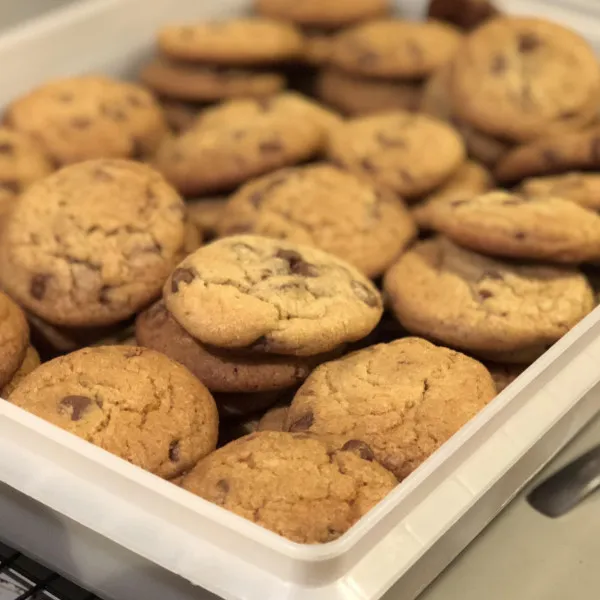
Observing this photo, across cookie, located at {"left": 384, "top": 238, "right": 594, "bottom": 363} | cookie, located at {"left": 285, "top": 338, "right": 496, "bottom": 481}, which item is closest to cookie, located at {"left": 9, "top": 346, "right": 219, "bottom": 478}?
cookie, located at {"left": 285, "top": 338, "right": 496, "bottom": 481}

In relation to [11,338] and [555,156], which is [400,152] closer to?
[555,156]

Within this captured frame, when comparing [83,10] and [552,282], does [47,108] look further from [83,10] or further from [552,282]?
[552,282]

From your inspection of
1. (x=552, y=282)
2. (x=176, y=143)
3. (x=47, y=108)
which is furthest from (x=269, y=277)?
(x=47, y=108)

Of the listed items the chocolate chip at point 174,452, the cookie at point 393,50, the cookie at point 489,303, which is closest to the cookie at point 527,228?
the cookie at point 489,303

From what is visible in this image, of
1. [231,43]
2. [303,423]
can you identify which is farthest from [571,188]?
[231,43]

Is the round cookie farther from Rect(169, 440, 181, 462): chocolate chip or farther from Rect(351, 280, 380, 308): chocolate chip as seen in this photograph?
Rect(169, 440, 181, 462): chocolate chip

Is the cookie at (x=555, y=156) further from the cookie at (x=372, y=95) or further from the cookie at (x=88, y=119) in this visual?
the cookie at (x=88, y=119)
